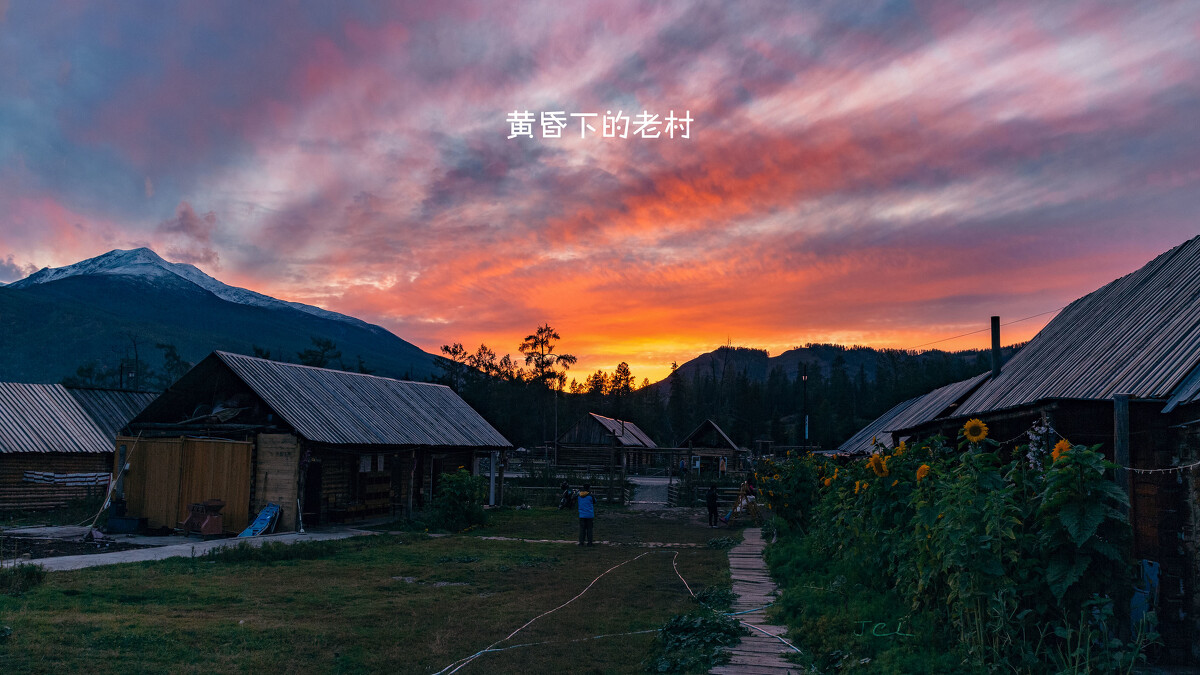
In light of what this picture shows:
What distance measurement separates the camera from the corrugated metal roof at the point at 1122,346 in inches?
375

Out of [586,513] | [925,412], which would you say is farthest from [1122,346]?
[586,513]

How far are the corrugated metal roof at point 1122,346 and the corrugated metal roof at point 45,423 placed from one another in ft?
100

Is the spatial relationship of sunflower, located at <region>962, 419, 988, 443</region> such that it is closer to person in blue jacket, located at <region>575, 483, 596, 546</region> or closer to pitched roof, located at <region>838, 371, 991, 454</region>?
pitched roof, located at <region>838, 371, 991, 454</region>

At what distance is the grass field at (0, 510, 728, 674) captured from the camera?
8.21 metres

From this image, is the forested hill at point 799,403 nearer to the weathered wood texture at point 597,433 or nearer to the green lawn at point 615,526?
the weathered wood texture at point 597,433

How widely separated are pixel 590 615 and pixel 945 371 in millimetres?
82098

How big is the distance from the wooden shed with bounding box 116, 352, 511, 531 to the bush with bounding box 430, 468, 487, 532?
2035 millimetres

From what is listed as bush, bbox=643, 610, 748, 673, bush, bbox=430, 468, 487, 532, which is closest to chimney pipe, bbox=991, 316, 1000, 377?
bush, bbox=643, 610, 748, 673

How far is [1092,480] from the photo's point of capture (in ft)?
19.4

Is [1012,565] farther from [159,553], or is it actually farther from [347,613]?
[159,553]

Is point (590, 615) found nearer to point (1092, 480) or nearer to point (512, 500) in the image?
point (1092, 480)

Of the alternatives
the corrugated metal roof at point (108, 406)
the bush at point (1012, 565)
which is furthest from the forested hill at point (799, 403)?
the bush at point (1012, 565)

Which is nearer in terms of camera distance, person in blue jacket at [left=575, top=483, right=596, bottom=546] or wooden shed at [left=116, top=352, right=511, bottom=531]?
person in blue jacket at [left=575, top=483, right=596, bottom=546]

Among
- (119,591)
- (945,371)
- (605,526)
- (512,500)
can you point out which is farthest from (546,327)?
(119,591)
